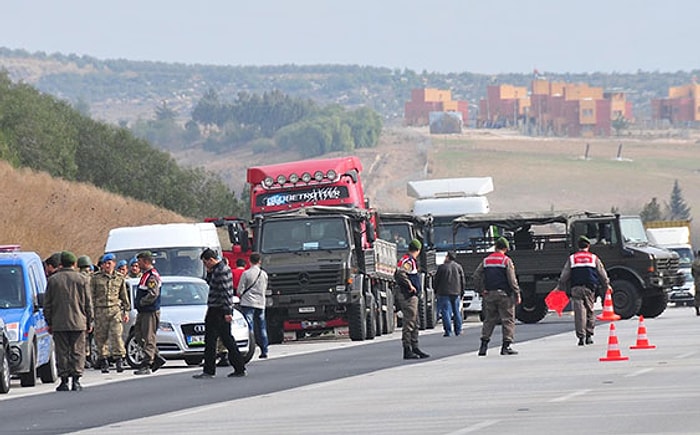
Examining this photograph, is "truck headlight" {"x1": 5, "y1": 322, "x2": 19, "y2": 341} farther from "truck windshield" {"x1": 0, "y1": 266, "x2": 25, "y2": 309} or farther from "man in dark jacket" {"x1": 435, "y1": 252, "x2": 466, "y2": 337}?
"man in dark jacket" {"x1": 435, "y1": 252, "x2": 466, "y2": 337}

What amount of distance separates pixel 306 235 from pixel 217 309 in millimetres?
13061

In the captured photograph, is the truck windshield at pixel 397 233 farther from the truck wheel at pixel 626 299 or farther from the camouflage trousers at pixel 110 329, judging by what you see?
the camouflage trousers at pixel 110 329

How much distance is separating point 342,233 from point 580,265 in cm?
782

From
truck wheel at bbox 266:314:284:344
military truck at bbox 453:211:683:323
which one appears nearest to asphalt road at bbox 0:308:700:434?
truck wheel at bbox 266:314:284:344

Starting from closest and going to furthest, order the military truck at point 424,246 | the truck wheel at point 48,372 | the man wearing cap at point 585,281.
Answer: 1. the truck wheel at point 48,372
2. the man wearing cap at point 585,281
3. the military truck at point 424,246

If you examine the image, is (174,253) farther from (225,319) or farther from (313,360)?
(225,319)

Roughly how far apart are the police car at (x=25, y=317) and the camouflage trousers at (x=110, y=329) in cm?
175

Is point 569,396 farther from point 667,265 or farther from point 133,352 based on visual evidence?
point 667,265

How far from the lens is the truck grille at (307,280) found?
3903 centimetres

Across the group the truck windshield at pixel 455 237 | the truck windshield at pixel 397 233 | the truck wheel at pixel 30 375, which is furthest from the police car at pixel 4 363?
the truck windshield at pixel 455 237

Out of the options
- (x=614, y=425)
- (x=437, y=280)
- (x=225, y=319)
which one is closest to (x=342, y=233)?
(x=437, y=280)

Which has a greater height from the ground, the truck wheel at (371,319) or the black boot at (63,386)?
the black boot at (63,386)

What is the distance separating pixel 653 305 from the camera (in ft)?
155

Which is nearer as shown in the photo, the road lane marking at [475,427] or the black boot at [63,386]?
the road lane marking at [475,427]
